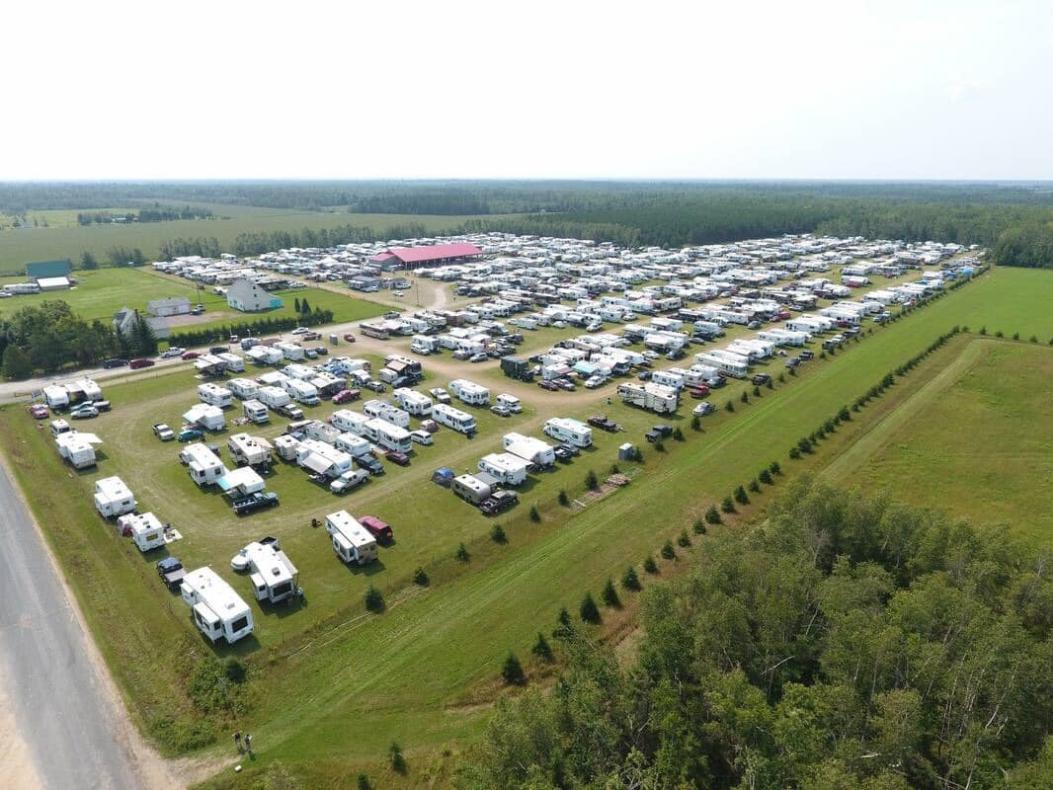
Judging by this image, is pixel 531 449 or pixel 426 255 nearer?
pixel 531 449

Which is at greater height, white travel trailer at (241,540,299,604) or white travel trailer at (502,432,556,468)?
white travel trailer at (502,432,556,468)

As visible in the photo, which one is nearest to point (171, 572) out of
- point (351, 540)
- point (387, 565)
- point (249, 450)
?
point (351, 540)

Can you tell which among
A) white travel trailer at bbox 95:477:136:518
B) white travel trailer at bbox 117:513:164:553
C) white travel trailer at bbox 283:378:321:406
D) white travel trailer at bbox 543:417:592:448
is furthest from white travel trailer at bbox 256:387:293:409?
white travel trailer at bbox 543:417:592:448

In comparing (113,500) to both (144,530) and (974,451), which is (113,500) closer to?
(144,530)

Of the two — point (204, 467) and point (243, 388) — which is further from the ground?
point (243, 388)

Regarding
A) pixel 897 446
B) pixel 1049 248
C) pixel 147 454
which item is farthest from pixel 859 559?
pixel 1049 248

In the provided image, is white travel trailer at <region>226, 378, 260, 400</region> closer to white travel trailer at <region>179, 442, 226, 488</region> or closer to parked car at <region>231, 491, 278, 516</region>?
white travel trailer at <region>179, 442, 226, 488</region>
